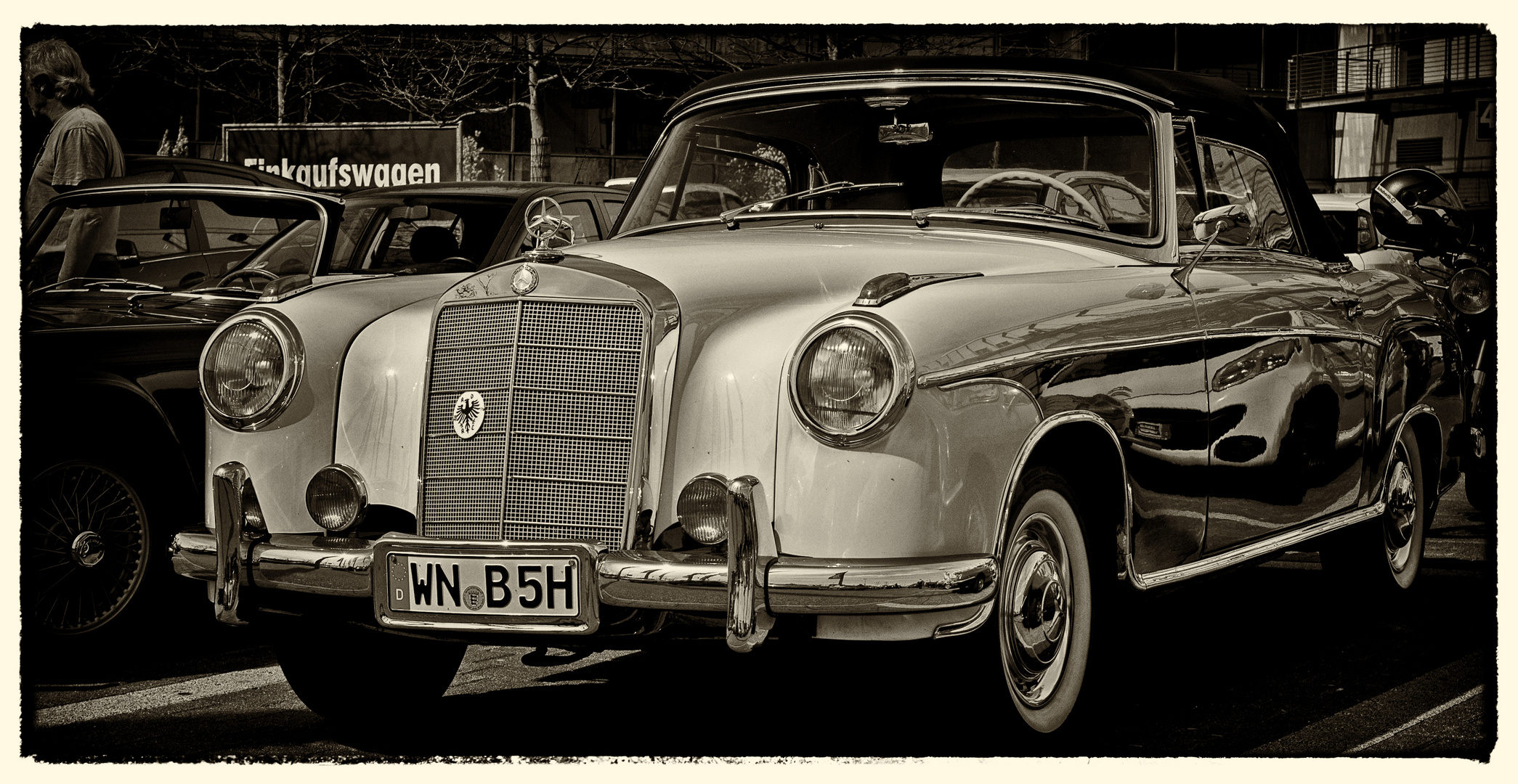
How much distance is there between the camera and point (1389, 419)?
5.38m

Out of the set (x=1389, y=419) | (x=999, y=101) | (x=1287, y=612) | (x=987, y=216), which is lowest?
(x=1287, y=612)

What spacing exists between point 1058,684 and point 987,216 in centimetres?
134

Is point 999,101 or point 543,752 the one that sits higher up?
point 999,101

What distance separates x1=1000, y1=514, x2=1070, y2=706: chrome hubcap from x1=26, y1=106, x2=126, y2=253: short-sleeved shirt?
11.9 ft

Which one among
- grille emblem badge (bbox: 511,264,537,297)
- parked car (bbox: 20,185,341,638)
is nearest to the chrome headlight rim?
grille emblem badge (bbox: 511,264,537,297)

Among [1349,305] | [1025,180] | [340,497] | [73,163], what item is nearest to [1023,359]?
[1025,180]

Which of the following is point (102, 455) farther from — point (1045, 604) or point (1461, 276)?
point (1461, 276)

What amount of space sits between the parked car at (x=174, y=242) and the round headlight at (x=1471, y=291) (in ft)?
15.0

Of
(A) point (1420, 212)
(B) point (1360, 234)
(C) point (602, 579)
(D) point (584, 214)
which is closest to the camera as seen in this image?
(C) point (602, 579)

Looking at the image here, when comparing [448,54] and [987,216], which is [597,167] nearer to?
[448,54]

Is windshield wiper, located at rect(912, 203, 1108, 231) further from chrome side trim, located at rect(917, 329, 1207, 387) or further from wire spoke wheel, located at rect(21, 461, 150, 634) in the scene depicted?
wire spoke wheel, located at rect(21, 461, 150, 634)

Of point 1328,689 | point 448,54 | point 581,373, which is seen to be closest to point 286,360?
point 581,373

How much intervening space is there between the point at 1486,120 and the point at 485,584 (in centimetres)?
374

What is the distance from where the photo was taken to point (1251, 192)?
16.6 ft
